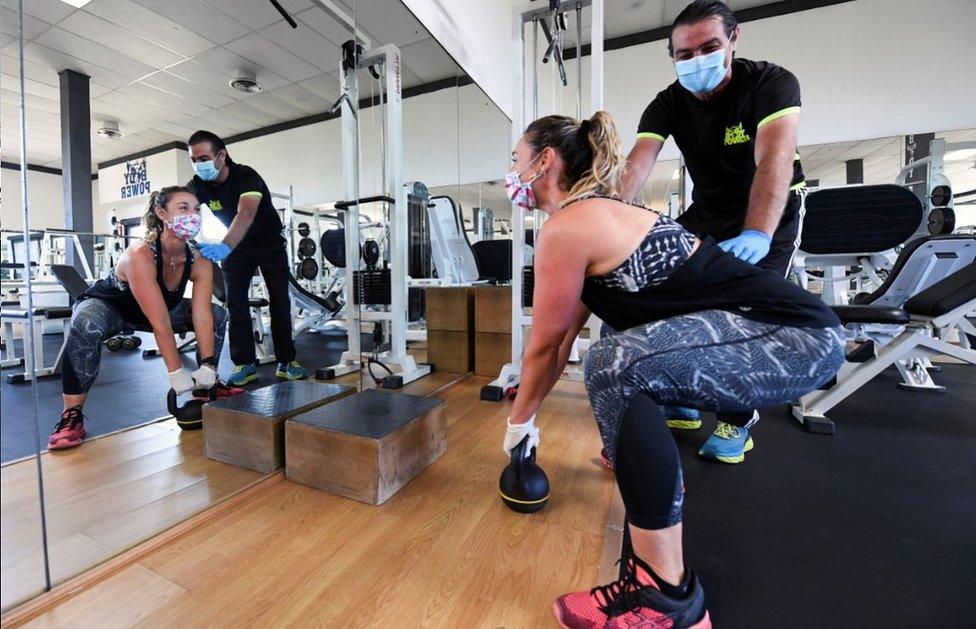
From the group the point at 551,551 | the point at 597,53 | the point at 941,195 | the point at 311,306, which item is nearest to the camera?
the point at 551,551

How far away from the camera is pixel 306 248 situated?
3127 millimetres

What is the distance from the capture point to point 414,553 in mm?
1068

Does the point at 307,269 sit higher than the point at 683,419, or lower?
higher

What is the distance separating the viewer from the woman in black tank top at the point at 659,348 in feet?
2.56

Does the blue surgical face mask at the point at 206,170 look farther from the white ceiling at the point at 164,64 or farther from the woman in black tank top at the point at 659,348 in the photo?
the woman in black tank top at the point at 659,348

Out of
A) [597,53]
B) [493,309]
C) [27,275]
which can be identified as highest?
[597,53]

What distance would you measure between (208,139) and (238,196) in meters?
0.26

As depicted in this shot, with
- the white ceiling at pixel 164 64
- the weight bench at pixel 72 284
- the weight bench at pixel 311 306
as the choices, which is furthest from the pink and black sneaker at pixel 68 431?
the weight bench at pixel 311 306

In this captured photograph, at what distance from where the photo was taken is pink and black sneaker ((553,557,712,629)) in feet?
2.53

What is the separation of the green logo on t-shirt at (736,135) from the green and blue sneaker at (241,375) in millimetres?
2547

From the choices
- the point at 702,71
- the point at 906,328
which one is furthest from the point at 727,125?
the point at 906,328

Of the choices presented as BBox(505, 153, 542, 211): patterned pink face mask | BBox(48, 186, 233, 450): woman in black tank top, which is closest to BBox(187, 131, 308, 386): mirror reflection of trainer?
BBox(48, 186, 233, 450): woman in black tank top

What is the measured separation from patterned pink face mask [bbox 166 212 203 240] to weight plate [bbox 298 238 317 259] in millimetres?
1128

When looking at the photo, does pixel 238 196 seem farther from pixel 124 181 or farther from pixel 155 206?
pixel 124 181
